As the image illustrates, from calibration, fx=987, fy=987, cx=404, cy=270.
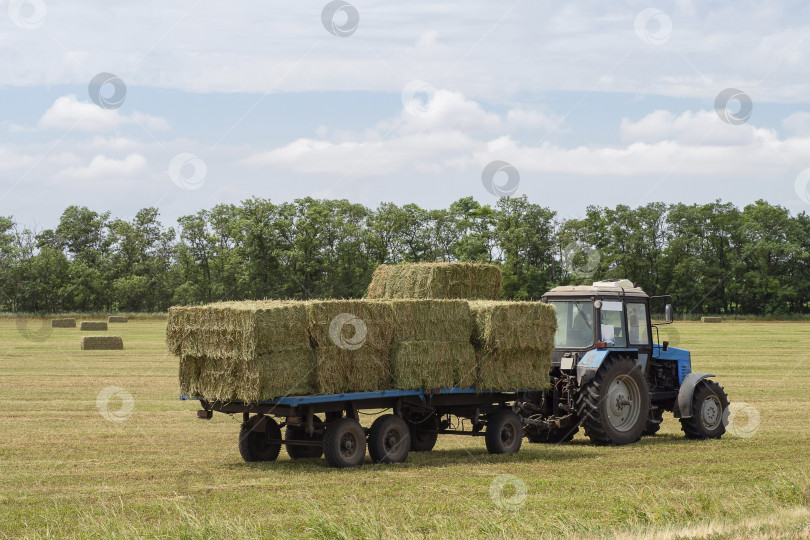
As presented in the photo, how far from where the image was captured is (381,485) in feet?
35.8

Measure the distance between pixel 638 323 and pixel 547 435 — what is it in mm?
2303

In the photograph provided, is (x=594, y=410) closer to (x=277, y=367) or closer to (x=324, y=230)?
(x=277, y=367)

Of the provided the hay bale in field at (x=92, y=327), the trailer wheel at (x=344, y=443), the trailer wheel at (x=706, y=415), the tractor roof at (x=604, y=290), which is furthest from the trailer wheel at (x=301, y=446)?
the hay bale in field at (x=92, y=327)

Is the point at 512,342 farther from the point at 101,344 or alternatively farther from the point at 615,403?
the point at 101,344

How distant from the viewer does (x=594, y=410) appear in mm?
14492

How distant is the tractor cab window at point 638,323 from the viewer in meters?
15.5

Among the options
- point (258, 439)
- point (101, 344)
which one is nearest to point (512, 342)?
point (258, 439)

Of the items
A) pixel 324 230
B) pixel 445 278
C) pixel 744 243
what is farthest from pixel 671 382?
pixel 744 243

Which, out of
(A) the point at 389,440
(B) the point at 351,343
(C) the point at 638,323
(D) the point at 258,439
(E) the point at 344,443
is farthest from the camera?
(C) the point at 638,323

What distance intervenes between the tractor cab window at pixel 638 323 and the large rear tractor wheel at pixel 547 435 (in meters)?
1.81

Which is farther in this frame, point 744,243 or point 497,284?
point 744,243

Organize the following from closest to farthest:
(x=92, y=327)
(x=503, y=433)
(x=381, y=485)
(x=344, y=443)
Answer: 1. (x=381, y=485)
2. (x=344, y=443)
3. (x=503, y=433)
4. (x=92, y=327)

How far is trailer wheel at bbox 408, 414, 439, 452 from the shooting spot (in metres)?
14.5

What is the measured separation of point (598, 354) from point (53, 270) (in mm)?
88717
